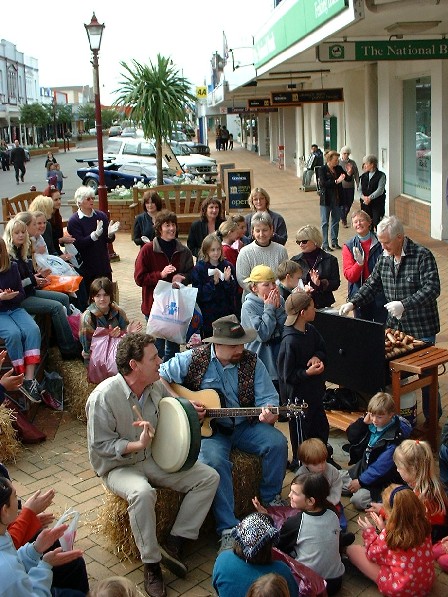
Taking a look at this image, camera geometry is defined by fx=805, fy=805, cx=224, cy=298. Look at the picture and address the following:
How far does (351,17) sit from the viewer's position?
866cm

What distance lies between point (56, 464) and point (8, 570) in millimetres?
3274

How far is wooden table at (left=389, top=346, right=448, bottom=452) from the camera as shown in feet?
21.0

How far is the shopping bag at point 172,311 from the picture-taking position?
788 cm

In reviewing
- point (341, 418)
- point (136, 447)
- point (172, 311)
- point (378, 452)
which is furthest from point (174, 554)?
point (172, 311)

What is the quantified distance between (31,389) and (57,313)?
0.94m

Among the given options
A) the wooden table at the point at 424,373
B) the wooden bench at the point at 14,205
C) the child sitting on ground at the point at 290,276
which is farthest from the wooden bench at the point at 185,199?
the wooden table at the point at 424,373

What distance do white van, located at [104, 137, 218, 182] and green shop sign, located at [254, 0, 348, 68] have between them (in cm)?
1223

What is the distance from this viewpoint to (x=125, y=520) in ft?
16.9

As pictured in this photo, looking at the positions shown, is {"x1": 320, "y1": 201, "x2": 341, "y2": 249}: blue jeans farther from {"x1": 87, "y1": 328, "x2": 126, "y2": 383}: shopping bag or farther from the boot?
the boot

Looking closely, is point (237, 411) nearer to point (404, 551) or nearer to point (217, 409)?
point (217, 409)

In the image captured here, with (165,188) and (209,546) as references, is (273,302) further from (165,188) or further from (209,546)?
(165,188)

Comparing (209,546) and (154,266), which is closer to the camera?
(209,546)

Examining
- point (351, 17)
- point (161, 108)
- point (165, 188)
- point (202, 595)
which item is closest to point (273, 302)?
point (202, 595)

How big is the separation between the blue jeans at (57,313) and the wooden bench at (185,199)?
9.97 metres
